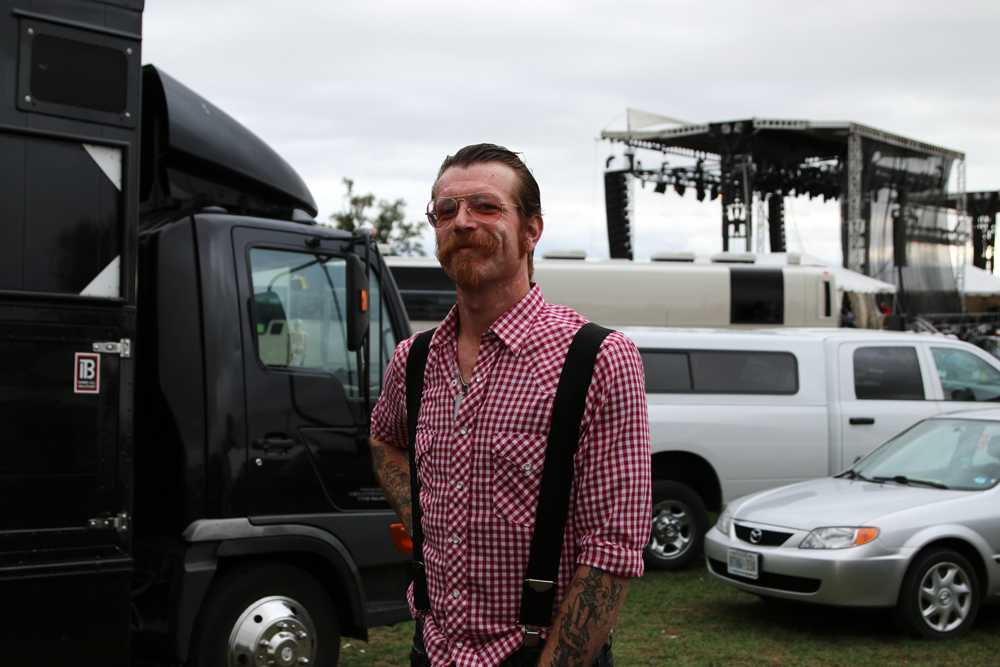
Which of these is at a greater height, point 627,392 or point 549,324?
point 549,324

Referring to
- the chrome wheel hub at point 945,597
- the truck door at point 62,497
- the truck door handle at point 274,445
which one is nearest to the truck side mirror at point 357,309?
the truck door handle at point 274,445

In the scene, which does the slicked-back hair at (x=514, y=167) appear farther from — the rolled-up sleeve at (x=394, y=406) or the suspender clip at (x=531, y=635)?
the suspender clip at (x=531, y=635)

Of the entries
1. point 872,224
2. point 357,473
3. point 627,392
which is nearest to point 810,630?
point 357,473

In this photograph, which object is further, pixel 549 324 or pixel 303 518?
pixel 303 518

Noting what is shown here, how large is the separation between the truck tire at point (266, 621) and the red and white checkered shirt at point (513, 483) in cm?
251

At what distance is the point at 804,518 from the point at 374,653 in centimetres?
297

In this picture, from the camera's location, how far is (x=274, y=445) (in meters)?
4.46

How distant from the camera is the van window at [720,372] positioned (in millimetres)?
8539

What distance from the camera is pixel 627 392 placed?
6.31 feet

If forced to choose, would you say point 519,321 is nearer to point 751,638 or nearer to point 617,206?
point 751,638

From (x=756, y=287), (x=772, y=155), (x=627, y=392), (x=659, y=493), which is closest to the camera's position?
(x=627, y=392)

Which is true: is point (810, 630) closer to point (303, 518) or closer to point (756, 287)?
point (303, 518)

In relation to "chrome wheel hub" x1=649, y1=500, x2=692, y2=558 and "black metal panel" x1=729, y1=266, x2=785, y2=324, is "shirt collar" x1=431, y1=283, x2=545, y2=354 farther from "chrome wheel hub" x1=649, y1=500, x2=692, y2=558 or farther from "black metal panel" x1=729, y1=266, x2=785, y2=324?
"black metal panel" x1=729, y1=266, x2=785, y2=324

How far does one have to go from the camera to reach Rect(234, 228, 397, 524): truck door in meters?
4.45
